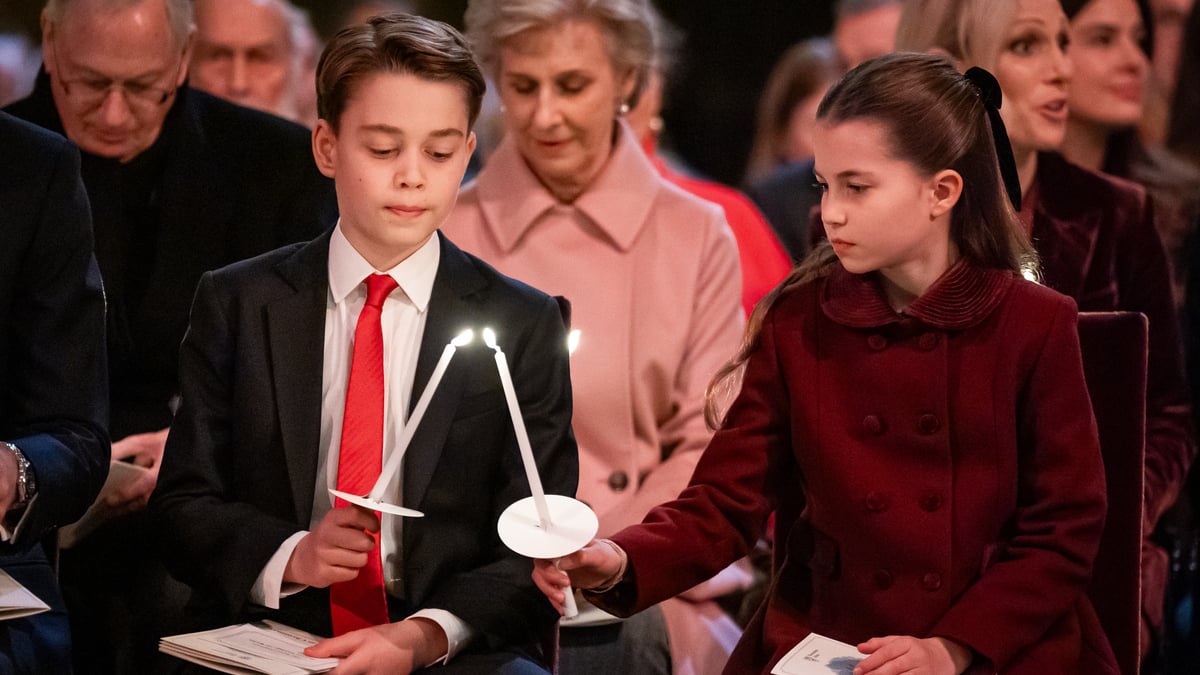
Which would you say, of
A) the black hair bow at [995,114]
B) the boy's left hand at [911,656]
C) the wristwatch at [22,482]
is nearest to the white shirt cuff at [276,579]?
the wristwatch at [22,482]

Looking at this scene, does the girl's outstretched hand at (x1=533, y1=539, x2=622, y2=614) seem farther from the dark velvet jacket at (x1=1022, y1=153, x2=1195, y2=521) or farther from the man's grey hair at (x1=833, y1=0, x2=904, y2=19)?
the man's grey hair at (x1=833, y1=0, x2=904, y2=19)

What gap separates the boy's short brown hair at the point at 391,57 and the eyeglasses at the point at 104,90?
0.64 m

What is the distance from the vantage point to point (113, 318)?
2.79 metres

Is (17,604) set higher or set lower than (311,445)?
lower

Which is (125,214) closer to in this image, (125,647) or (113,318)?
(113,318)

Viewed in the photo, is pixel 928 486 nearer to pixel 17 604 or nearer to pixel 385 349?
pixel 385 349

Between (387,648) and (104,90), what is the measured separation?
1.31 metres

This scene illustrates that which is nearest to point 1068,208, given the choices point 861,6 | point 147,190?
point 147,190

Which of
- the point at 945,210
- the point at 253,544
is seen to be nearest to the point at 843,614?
the point at 945,210

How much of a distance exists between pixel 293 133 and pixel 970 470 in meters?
1.50

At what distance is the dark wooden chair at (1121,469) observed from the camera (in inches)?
90.4

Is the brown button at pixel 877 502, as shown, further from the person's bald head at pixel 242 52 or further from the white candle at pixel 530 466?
the person's bald head at pixel 242 52

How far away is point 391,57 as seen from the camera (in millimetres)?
2240

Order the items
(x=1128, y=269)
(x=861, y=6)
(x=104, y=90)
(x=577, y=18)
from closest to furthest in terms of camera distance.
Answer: (x=104, y=90), (x=1128, y=269), (x=577, y=18), (x=861, y=6)
